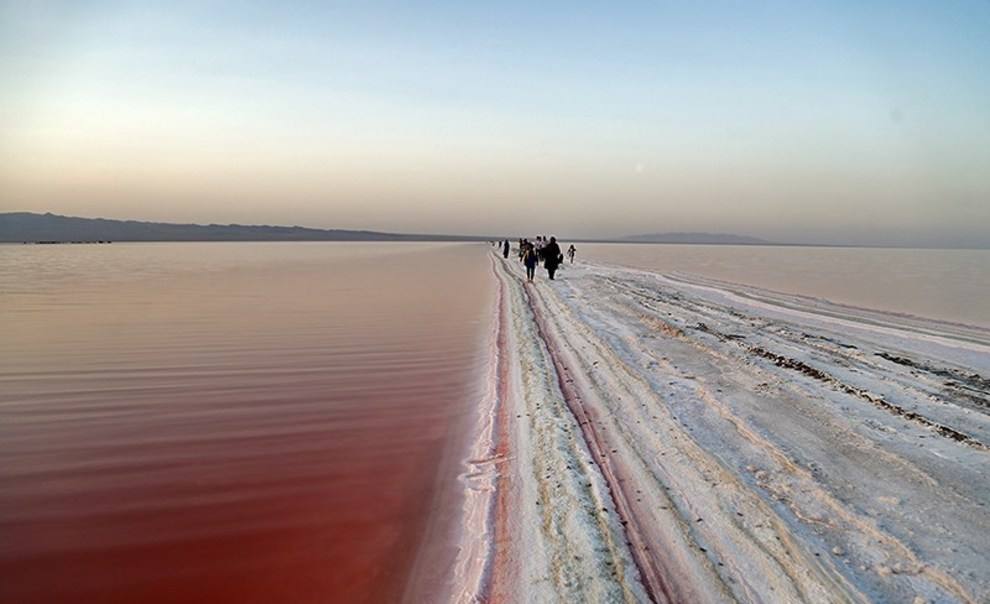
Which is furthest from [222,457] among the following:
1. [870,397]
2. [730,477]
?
[870,397]

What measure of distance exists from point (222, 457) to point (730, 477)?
16.0 ft

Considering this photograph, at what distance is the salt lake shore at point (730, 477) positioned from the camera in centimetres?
361

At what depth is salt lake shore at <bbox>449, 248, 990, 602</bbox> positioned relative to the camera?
3611 millimetres

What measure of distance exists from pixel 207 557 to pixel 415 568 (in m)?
1.47

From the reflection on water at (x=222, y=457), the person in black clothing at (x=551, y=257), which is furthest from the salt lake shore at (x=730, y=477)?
the person in black clothing at (x=551, y=257)

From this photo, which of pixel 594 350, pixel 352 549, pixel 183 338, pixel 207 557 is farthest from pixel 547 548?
pixel 183 338

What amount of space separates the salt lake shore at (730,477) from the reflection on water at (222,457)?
0.79 m

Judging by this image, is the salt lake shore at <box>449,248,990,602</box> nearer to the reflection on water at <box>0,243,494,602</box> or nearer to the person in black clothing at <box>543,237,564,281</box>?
the reflection on water at <box>0,243,494,602</box>

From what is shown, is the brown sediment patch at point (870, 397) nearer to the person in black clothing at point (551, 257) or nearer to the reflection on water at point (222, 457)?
the reflection on water at point (222, 457)

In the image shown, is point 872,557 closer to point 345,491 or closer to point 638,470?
point 638,470

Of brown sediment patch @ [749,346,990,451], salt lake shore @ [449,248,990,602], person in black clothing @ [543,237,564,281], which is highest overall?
person in black clothing @ [543,237,564,281]

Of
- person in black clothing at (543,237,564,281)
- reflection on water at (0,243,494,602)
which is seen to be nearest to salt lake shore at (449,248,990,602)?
reflection on water at (0,243,494,602)

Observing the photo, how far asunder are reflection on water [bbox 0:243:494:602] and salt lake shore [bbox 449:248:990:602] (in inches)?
31.0

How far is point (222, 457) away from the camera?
5793 millimetres
